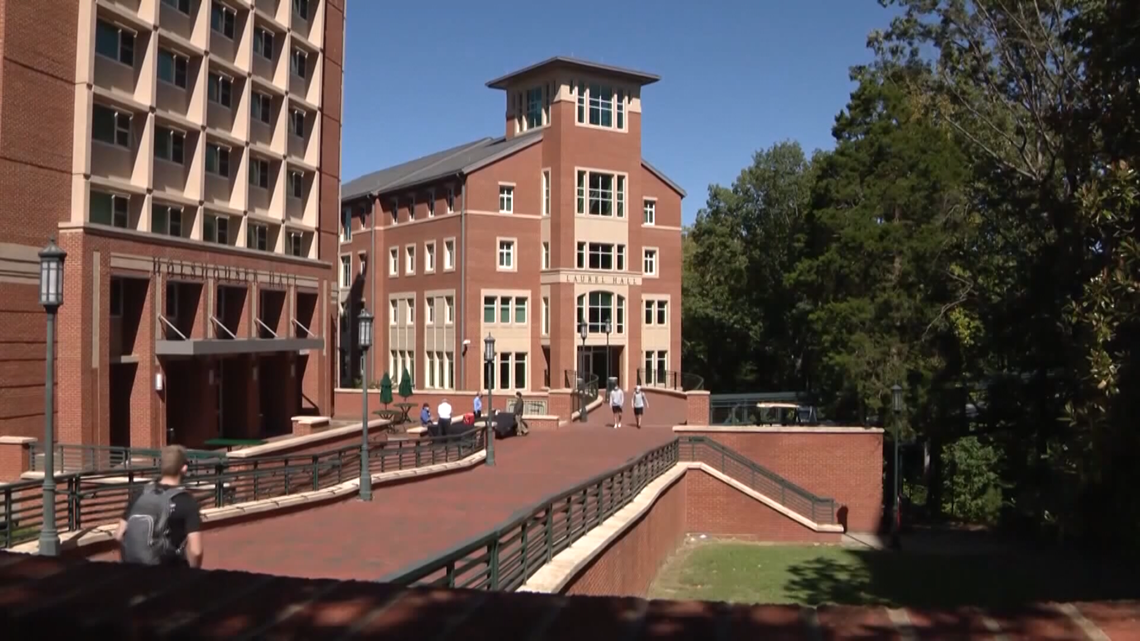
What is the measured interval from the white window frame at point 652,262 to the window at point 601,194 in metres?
3.94

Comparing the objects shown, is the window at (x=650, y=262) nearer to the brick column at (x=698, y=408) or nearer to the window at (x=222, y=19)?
the brick column at (x=698, y=408)

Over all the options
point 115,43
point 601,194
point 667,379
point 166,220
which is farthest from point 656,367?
point 115,43

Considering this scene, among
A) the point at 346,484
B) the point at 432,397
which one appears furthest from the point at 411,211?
the point at 346,484

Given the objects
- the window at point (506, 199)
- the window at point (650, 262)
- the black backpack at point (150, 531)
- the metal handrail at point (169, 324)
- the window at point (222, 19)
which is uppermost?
the window at point (222, 19)

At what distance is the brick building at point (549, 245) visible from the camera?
53344mm

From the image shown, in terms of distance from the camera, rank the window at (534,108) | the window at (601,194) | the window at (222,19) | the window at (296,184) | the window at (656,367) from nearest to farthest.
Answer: the window at (222,19) < the window at (296,184) < the window at (601,194) < the window at (534,108) < the window at (656,367)

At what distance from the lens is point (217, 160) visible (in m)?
36.5

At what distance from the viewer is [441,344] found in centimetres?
5544

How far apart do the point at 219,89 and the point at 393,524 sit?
78.1 feet

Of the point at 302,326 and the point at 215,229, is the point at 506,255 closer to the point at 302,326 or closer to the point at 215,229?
the point at 302,326

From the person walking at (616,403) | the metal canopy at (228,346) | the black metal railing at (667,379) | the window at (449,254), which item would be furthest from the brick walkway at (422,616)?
the black metal railing at (667,379)

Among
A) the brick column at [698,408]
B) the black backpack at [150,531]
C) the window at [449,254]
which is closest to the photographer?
the black backpack at [150,531]

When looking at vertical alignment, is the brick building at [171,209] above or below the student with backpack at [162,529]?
above

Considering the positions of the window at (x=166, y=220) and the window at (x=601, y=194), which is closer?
the window at (x=166, y=220)
